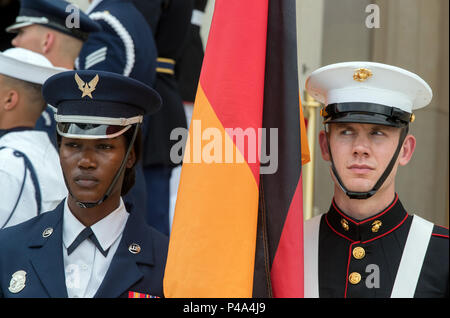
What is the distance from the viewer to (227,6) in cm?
297

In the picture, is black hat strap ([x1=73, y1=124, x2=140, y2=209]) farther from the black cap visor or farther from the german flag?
the black cap visor

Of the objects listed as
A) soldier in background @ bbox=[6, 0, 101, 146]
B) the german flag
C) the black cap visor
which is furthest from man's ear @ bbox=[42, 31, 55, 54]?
the black cap visor

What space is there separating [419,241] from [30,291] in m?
1.61

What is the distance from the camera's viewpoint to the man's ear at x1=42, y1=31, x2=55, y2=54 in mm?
4551

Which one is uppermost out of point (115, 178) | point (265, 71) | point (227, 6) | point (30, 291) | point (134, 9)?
point (134, 9)

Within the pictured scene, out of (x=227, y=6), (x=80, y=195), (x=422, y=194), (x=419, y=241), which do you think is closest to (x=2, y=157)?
(x=80, y=195)

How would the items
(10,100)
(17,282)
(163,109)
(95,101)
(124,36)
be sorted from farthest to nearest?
(163,109) → (124,36) → (10,100) → (95,101) → (17,282)

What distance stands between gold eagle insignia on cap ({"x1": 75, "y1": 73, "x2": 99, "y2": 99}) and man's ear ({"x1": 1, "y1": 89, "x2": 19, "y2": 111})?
0.83 metres

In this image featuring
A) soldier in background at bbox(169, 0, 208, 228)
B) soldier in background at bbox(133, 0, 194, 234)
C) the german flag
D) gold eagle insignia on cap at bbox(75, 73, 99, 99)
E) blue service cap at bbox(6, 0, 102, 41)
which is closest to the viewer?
the german flag

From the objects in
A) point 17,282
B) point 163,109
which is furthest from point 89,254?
point 163,109

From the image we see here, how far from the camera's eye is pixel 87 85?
3.23m

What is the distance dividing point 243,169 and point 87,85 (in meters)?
0.84

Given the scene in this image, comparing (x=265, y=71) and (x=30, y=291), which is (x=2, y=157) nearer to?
(x=30, y=291)

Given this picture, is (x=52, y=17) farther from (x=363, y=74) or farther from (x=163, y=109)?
(x=363, y=74)
